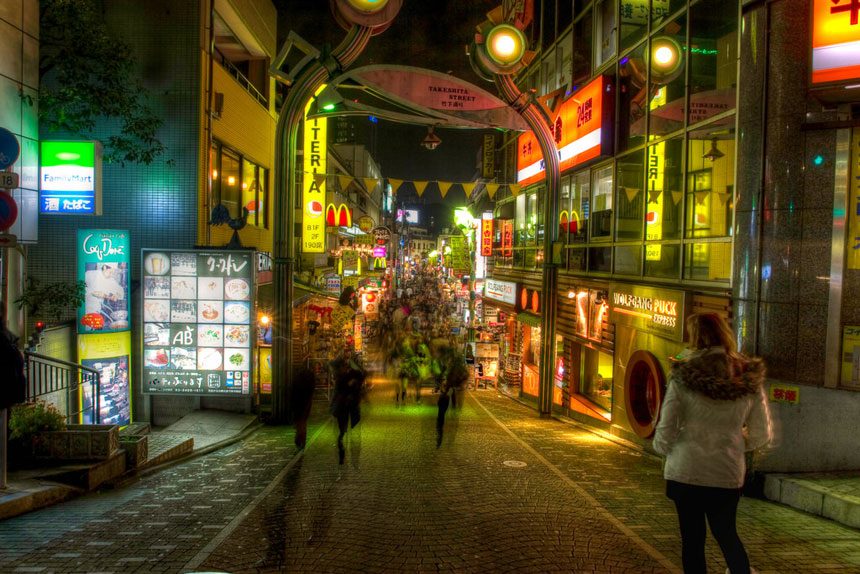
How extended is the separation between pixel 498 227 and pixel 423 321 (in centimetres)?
657

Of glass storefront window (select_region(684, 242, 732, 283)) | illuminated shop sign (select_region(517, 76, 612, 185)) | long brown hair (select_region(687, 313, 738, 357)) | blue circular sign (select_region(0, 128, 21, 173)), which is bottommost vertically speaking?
A: long brown hair (select_region(687, 313, 738, 357))

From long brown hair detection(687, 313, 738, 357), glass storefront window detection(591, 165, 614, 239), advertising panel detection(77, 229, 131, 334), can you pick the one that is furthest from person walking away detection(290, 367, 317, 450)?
glass storefront window detection(591, 165, 614, 239)

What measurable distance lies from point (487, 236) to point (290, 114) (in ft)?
55.3

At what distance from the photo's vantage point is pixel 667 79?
12594 mm

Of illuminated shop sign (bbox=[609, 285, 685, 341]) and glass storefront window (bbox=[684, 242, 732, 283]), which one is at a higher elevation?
glass storefront window (bbox=[684, 242, 732, 283])

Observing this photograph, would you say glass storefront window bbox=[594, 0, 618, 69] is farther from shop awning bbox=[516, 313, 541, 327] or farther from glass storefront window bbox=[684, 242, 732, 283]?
shop awning bbox=[516, 313, 541, 327]

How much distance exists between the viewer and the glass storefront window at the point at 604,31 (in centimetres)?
1580

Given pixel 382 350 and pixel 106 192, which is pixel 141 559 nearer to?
pixel 106 192

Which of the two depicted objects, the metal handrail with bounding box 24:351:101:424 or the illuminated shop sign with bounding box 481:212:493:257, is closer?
the metal handrail with bounding box 24:351:101:424

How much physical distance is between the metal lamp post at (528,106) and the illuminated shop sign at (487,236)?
13229mm

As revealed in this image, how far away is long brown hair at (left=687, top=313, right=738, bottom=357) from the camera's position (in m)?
3.86

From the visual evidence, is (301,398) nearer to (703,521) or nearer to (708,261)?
(703,521)

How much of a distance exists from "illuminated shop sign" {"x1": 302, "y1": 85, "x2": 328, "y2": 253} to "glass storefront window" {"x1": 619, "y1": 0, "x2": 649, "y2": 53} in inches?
381

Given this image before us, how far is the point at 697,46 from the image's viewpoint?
11891mm
